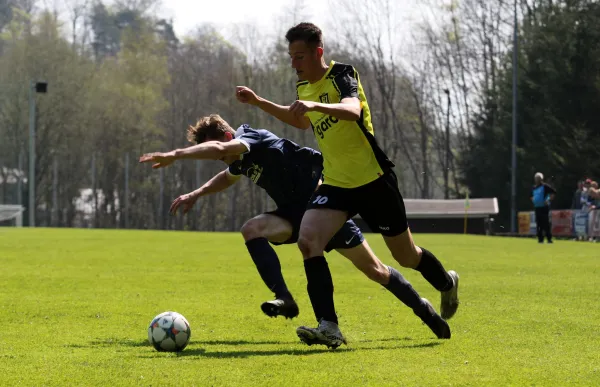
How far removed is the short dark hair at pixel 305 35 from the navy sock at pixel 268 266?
182 cm

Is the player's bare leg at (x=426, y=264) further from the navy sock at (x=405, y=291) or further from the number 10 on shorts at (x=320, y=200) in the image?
the number 10 on shorts at (x=320, y=200)

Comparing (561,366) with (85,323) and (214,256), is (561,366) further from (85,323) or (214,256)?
(214,256)

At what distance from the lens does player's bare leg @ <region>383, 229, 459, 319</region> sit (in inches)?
287

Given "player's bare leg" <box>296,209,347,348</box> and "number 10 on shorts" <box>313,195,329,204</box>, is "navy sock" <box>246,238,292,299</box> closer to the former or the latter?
"player's bare leg" <box>296,209,347,348</box>

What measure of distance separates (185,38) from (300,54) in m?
66.2

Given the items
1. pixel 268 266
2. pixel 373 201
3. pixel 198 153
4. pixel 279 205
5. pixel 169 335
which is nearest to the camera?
pixel 198 153

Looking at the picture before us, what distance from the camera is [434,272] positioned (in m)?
7.62

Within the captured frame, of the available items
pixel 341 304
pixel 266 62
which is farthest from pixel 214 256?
pixel 266 62

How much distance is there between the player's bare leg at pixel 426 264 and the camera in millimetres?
7285

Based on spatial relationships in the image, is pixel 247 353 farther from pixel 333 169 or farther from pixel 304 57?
pixel 304 57

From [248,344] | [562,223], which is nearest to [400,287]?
[248,344]

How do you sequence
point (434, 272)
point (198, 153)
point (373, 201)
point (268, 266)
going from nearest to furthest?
point (198, 153)
point (373, 201)
point (434, 272)
point (268, 266)

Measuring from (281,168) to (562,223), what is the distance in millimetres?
30748

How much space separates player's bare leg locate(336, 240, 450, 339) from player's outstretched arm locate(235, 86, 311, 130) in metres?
1.06
